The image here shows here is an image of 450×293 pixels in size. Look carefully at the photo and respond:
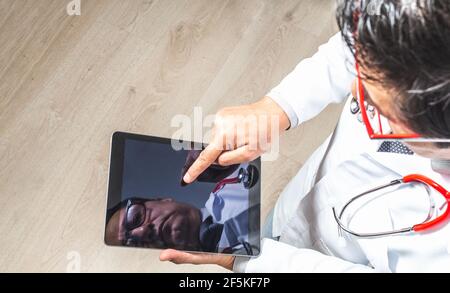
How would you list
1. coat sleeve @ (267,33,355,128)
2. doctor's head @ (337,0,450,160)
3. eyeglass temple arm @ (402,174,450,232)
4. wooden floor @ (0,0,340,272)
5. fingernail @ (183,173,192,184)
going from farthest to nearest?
wooden floor @ (0,0,340,272)
fingernail @ (183,173,192,184)
coat sleeve @ (267,33,355,128)
eyeglass temple arm @ (402,174,450,232)
doctor's head @ (337,0,450,160)

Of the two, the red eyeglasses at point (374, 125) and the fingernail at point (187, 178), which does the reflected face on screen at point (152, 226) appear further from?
the red eyeglasses at point (374, 125)

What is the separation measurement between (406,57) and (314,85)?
31 cm

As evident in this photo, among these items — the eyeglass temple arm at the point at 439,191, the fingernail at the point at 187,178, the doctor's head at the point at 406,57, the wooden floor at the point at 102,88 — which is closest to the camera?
the doctor's head at the point at 406,57

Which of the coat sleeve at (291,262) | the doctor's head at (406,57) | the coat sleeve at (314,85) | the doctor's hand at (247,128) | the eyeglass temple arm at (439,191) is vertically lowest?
the coat sleeve at (291,262)

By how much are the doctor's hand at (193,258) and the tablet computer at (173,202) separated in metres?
0.01

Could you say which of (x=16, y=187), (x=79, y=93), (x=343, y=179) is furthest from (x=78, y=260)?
(x=343, y=179)

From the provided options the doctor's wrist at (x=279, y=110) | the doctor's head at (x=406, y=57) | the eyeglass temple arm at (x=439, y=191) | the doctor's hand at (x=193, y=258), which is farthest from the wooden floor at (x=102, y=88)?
the doctor's head at (x=406, y=57)

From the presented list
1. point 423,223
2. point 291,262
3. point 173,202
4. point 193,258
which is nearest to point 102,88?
point 173,202

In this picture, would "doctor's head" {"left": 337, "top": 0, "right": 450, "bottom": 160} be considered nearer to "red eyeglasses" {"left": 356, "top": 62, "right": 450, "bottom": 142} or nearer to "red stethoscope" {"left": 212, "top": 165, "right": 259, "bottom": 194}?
"red eyeglasses" {"left": 356, "top": 62, "right": 450, "bottom": 142}

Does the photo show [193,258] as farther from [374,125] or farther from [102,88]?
[102,88]

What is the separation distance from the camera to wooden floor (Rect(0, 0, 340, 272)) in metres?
1.17

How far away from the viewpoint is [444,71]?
1.36 feet

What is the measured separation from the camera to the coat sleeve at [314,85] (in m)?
0.72

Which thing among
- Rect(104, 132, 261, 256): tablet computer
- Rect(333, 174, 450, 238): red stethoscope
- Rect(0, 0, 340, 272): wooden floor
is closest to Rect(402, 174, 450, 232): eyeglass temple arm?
Rect(333, 174, 450, 238): red stethoscope
